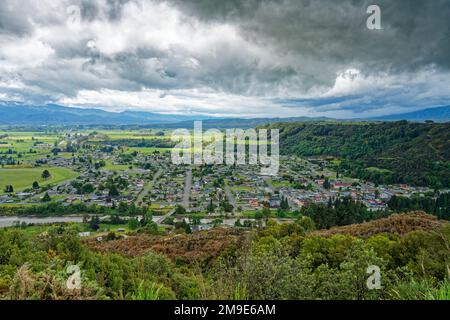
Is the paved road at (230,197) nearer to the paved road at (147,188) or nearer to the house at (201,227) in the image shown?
the house at (201,227)

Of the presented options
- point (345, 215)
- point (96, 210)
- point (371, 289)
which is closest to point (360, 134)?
point (345, 215)

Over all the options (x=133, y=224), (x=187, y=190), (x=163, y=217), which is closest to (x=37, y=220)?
(x=133, y=224)

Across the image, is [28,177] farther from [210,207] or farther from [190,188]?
[210,207]

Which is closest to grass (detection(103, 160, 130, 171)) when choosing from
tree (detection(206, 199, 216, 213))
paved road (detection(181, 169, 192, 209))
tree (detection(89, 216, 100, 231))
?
paved road (detection(181, 169, 192, 209))

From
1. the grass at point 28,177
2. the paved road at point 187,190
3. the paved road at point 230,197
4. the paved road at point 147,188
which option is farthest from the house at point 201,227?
the grass at point 28,177

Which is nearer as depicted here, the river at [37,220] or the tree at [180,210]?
the river at [37,220]

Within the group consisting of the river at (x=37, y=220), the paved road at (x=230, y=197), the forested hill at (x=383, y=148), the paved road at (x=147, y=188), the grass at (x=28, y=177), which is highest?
the forested hill at (x=383, y=148)
